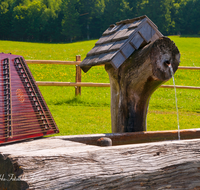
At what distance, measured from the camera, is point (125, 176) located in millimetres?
1359

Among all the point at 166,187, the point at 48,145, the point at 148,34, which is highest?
the point at 148,34

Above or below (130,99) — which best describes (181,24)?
above

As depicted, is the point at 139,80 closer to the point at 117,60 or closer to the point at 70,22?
the point at 117,60

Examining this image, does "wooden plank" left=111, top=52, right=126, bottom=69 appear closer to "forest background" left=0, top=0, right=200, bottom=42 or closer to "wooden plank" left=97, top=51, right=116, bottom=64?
"wooden plank" left=97, top=51, right=116, bottom=64

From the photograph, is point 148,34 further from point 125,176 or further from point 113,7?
point 113,7

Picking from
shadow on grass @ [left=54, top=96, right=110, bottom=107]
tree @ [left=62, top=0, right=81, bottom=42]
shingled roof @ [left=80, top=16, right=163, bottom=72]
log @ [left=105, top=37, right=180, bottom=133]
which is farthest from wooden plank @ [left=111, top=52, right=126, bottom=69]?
tree @ [left=62, top=0, right=81, bottom=42]

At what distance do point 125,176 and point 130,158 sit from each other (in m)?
0.11

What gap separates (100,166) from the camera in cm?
133

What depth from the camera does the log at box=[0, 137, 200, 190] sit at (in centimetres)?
120

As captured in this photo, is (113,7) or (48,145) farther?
(113,7)

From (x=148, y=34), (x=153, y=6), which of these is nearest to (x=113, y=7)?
(x=153, y=6)

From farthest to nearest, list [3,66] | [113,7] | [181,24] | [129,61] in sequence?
[113,7]
[181,24]
[129,61]
[3,66]

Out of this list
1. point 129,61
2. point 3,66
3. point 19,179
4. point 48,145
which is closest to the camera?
point 19,179

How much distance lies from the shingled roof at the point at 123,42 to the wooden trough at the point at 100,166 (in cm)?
103
